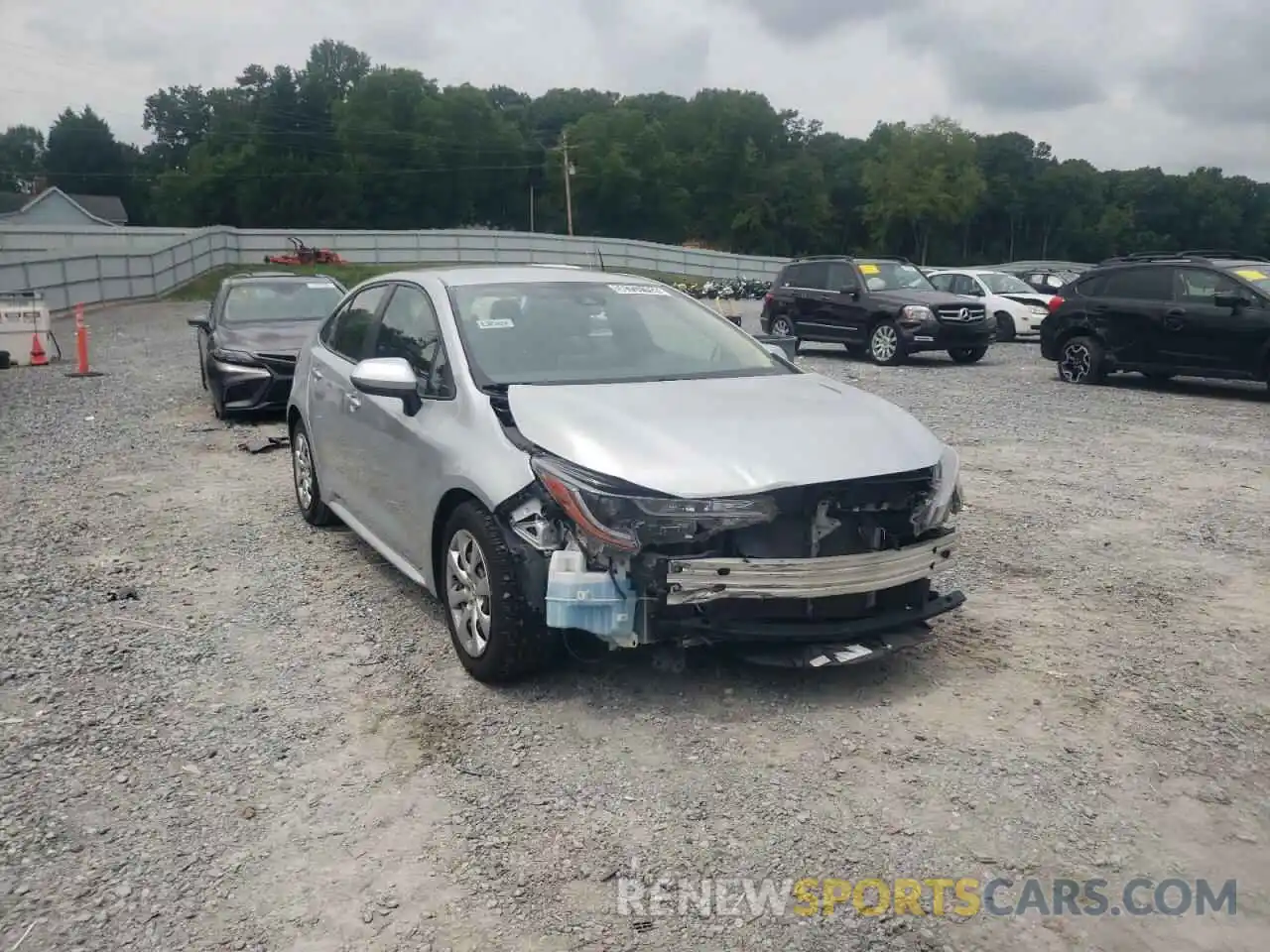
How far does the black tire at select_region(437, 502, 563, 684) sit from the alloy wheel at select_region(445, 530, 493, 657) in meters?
0.02

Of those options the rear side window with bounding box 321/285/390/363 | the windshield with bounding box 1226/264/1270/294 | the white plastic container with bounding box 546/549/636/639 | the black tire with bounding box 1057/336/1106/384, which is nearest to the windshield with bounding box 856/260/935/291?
the black tire with bounding box 1057/336/1106/384

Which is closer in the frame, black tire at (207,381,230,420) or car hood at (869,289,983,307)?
black tire at (207,381,230,420)

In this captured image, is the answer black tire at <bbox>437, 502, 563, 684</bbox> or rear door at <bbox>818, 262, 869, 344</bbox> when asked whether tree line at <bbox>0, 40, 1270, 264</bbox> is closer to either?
rear door at <bbox>818, 262, 869, 344</bbox>

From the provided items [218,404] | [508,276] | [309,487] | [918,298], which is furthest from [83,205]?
[508,276]

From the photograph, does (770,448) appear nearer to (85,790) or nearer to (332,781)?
(332,781)

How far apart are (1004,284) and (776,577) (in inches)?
877

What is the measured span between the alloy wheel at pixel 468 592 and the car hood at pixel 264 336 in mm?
7345

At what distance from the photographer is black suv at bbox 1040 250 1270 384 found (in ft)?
43.6

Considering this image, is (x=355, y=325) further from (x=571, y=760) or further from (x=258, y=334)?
(x=258, y=334)

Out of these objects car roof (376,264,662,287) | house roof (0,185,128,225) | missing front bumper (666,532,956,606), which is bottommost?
missing front bumper (666,532,956,606)

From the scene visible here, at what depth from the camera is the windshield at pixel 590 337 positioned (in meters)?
5.11

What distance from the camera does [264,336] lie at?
11.9 meters

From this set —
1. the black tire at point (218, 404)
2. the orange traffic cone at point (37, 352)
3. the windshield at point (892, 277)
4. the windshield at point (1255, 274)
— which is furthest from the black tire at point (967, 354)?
the orange traffic cone at point (37, 352)

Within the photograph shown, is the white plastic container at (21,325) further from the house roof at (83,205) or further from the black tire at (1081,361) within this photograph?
the house roof at (83,205)
